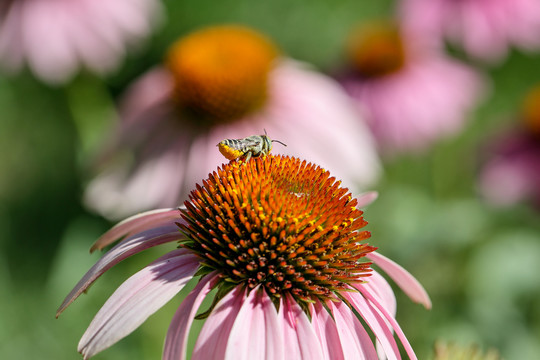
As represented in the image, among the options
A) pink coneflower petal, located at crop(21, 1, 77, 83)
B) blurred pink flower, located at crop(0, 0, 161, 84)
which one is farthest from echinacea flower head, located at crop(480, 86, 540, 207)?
pink coneflower petal, located at crop(21, 1, 77, 83)

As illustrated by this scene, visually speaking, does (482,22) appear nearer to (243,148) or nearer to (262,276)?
(243,148)

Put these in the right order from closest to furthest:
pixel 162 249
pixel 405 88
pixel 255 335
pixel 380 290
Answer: pixel 255 335 < pixel 380 290 < pixel 162 249 < pixel 405 88

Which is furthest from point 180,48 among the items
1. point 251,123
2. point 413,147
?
point 413,147

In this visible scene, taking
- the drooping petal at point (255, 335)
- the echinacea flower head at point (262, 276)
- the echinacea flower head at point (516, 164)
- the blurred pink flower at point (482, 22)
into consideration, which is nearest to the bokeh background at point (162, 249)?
the echinacea flower head at point (516, 164)

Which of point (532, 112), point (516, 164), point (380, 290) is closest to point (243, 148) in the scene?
point (380, 290)

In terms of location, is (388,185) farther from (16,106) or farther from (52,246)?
(16,106)

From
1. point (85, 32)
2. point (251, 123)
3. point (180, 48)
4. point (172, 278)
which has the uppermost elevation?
point (85, 32)
